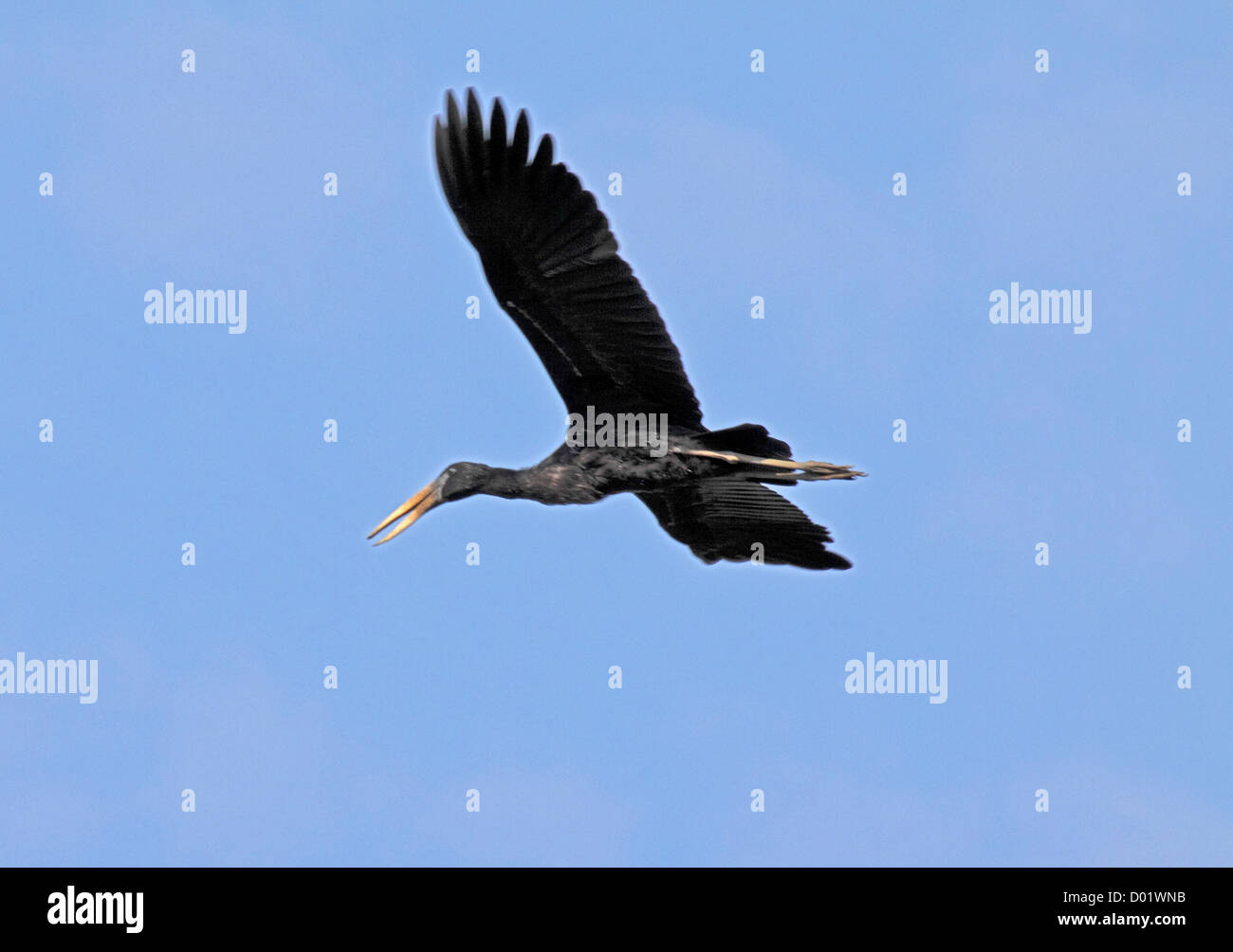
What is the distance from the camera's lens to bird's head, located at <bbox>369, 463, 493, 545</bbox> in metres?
16.2

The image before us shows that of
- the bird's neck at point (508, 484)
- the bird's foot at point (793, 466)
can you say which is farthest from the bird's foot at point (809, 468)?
the bird's neck at point (508, 484)

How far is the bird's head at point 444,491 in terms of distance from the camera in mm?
16234

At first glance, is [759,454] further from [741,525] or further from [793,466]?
[741,525]

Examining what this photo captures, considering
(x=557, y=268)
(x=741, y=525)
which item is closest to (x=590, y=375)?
(x=557, y=268)

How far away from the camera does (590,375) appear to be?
15.7 m

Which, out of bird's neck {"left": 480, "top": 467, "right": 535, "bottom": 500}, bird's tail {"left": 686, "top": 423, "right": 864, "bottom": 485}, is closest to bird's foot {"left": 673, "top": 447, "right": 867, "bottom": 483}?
bird's tail {"left": 686, "top": 423, "right": 864, "bottom": 485}

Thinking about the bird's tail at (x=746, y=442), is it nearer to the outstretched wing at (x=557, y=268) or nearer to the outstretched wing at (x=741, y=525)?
the outstretched wing at (x=557, y=268)

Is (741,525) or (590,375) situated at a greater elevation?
(590,375)

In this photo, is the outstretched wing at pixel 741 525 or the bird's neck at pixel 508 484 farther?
the outstretched wing at pixel 741 525

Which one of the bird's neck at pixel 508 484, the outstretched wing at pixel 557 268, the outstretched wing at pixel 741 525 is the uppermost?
the outstretched wing at pixel 557 268

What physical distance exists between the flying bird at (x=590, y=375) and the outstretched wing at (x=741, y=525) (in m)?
0.02

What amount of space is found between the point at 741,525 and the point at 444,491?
2.45 metres

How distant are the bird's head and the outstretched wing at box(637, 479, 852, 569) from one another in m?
1.30

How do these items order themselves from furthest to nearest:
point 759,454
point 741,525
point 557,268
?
point 741,525
point 759,454
point 557,268
